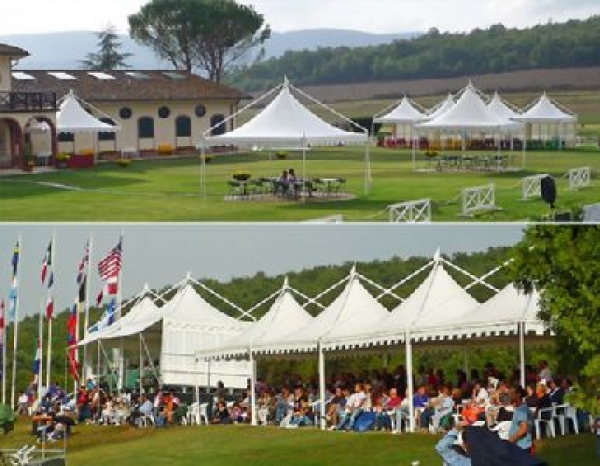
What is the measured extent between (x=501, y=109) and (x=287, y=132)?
146 inches

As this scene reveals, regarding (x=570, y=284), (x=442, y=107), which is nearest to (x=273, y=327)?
(x=442, y=107)

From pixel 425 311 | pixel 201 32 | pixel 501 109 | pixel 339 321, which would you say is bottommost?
pixel 339 321

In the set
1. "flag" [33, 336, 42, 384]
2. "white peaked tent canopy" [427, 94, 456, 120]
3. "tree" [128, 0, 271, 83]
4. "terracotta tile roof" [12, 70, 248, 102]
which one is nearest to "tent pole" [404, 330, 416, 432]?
"white peaked tent canopy" [427, 94, 456, 120]

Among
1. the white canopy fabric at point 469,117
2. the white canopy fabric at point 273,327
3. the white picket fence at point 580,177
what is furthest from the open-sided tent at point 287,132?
the white picket fence at point 580,177

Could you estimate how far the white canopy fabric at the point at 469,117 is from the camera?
21.9 metres

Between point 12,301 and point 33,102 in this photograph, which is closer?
point 12,301

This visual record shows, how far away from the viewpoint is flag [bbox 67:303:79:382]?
21.7 meters

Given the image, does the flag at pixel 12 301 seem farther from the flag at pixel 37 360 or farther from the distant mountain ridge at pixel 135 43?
the distant mountain ridge at pixel 135 43

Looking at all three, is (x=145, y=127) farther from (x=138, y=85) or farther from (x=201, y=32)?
(x=201, y=32)

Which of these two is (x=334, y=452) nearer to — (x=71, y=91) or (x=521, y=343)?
(x=521, y=343)

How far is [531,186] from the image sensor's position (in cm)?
2077

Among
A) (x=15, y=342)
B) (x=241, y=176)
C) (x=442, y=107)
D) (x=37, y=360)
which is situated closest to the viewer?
(x=241, y=176)

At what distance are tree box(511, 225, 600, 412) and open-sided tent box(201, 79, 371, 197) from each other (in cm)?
392

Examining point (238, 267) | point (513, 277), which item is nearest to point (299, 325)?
point (238, 267)
